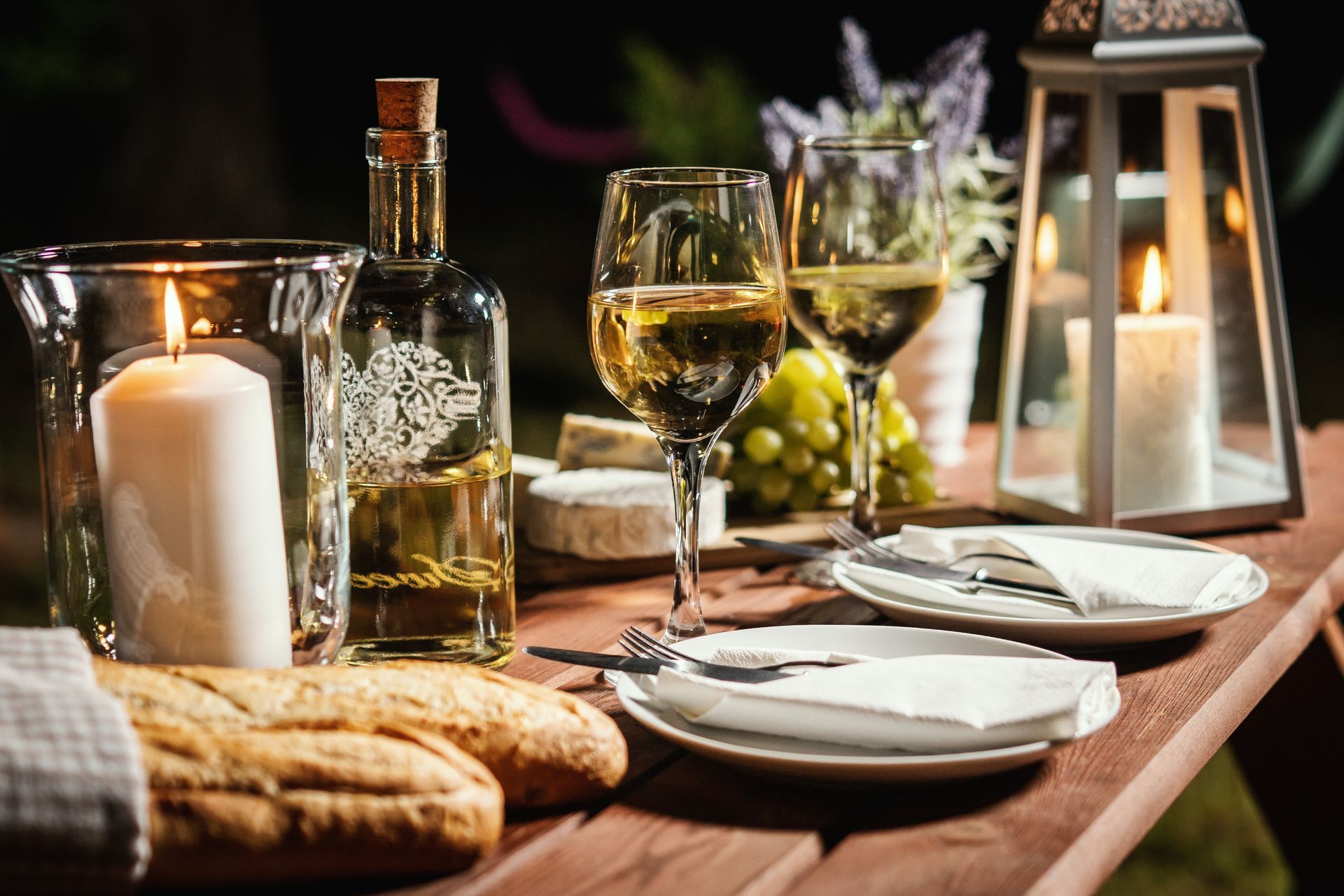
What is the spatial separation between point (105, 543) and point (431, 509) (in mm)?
239

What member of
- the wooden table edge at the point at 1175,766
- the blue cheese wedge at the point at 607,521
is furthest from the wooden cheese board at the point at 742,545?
the wooden table edge at the point at 1175,766

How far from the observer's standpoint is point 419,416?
3.13 feet

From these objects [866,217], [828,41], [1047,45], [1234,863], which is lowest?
[1234,863]

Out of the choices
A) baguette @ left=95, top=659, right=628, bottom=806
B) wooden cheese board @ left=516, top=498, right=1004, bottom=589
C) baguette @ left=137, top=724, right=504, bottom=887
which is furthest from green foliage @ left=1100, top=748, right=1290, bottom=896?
baguette @ left=137, top=724, right=504, bottom=887

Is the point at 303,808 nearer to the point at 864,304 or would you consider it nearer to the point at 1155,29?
the point at 864,304

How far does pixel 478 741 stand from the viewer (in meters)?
0.73

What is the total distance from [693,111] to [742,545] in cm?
263

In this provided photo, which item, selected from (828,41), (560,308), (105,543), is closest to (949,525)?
(105,543)

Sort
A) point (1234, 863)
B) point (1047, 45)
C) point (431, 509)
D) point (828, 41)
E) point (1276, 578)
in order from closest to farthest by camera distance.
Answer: point (431, 509) → point (1276, 578) → point (1047, 45) → point (1234, 863) → point (828, 41)

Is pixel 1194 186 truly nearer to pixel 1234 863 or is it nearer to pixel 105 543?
pixel 105 543

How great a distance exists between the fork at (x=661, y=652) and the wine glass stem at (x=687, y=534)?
0.07m

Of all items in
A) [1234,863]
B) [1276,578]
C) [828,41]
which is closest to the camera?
[1276,578]

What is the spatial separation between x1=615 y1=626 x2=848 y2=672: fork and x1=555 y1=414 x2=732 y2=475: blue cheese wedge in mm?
550

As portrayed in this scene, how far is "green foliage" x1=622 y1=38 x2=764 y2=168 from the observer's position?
343 centimetres
